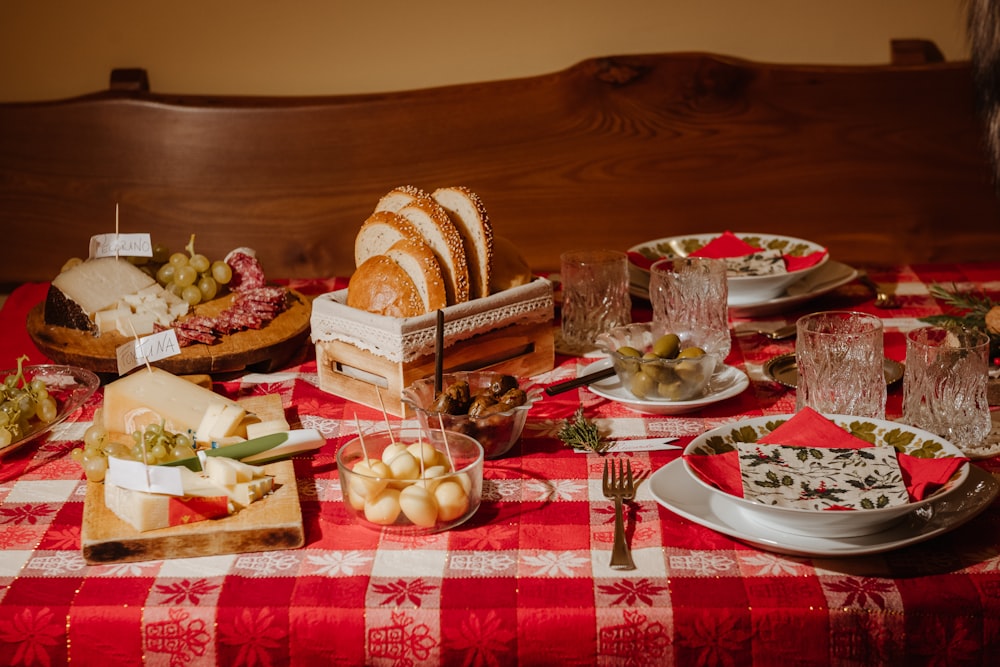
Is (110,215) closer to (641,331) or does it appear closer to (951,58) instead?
(641,331)

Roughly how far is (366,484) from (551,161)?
1.87 metres

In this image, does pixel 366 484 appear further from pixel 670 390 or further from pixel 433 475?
pixel 670 390

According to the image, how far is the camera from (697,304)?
173 centimetres

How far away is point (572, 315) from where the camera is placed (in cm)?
186

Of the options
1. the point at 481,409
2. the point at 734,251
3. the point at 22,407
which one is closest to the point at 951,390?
the point at 481,409

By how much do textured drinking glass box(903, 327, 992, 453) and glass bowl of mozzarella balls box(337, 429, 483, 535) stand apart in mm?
593

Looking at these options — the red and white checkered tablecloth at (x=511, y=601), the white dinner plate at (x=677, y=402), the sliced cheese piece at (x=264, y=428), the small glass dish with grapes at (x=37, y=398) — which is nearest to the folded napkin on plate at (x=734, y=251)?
the white dinner plate at (x=677, y=402)

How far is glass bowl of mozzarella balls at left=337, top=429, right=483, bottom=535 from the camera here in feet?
3.85

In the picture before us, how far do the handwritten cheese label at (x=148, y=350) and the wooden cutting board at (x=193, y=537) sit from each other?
0.38 metres

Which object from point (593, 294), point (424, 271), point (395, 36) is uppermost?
point (395, 36)

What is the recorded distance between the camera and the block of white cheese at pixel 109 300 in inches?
70.2

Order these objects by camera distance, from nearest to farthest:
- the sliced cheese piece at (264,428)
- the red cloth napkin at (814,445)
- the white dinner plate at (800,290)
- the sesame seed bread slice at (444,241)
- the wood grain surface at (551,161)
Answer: the red cloth napkin at (814,445) → the sliced cheese piece at (264,428) → the sesame seed bread slice at (444,241) → the white dinner plate at (800,290) → the wood grain surface at (551,161)

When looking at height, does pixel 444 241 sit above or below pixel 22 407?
above

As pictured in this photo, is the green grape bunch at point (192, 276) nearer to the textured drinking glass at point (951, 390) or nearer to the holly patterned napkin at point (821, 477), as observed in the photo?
the holly patterned napkin at point (821, 477)
